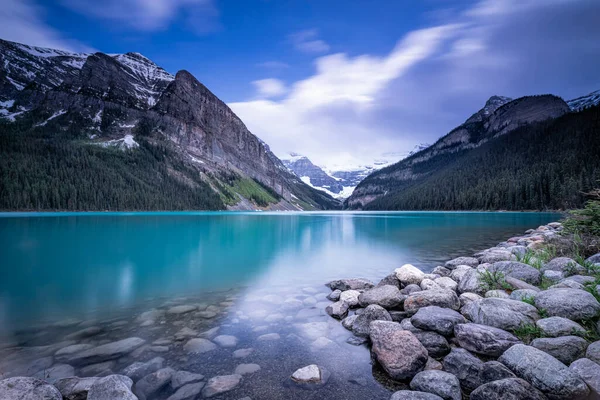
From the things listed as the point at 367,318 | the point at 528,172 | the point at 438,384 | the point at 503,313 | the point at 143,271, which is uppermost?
the point at 528,172

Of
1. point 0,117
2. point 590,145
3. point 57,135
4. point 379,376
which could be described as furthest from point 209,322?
point 0,117

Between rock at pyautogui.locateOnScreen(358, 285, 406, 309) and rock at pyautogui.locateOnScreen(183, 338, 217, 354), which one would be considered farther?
rock at pyautogui.locateOnScreen(358, 285, 406, 309)

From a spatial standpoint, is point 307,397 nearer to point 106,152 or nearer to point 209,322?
point 209,322

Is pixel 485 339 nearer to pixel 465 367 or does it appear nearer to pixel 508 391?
pixel 465 367

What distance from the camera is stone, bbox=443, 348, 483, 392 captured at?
532cm

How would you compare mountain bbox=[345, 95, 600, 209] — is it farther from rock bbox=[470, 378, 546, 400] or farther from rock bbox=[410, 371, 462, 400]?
rock bbox=[410, 371, 462, 400]

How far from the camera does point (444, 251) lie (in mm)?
24109

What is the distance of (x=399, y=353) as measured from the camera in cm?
626

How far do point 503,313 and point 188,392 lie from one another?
7.18m

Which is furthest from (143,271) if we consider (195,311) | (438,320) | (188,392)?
(438,320)

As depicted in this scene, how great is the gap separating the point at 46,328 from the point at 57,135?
218820 millimetres

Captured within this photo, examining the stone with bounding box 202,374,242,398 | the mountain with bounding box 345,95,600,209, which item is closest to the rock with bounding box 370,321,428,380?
the stone with bounding box 202,374,242,398

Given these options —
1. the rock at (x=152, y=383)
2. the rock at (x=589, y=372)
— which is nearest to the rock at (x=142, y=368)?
the rock at (x=152, y=383)

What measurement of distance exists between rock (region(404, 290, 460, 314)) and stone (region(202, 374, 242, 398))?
220 inches
